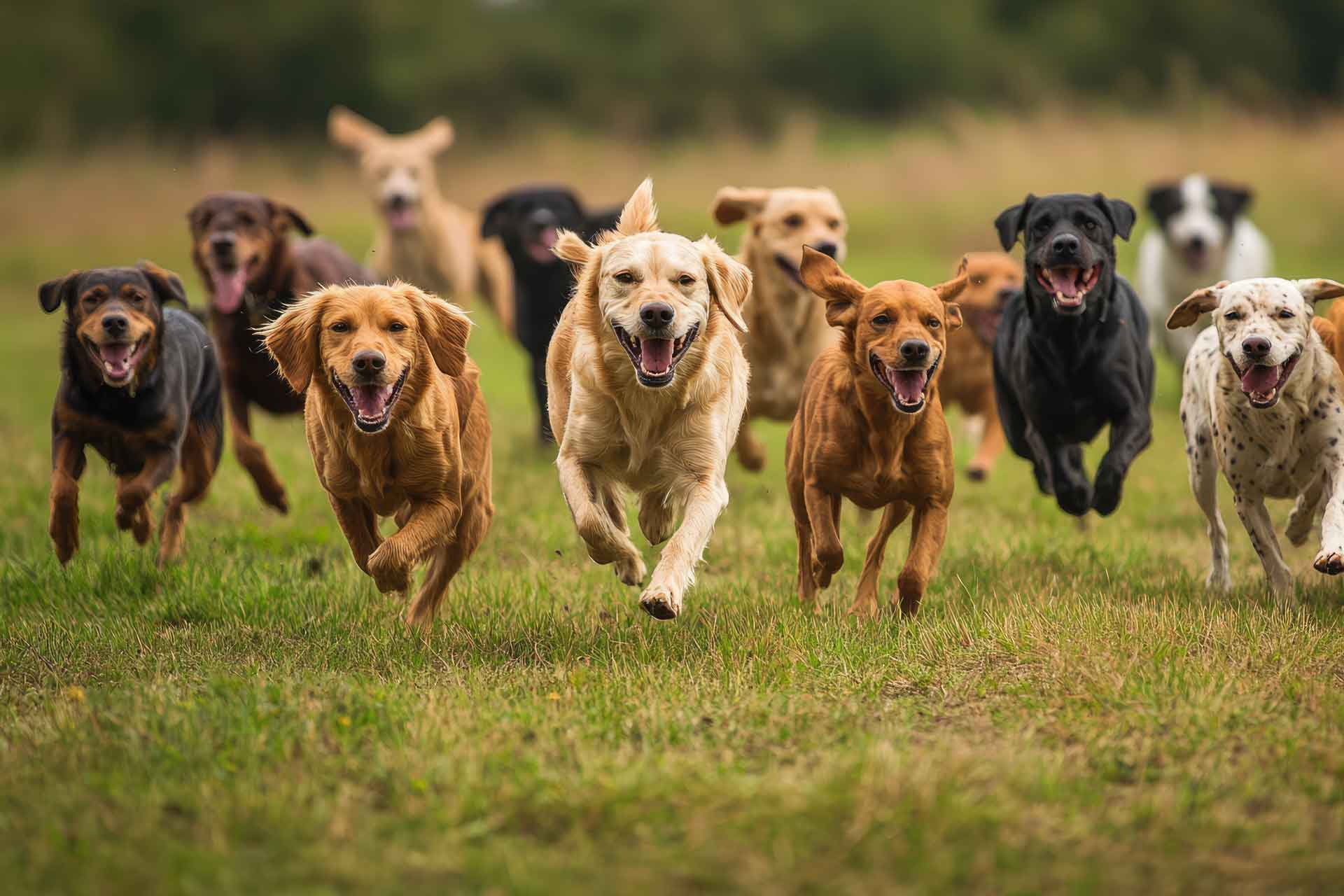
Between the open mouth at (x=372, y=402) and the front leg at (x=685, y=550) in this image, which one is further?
the open mouth at (x=372, y=402)

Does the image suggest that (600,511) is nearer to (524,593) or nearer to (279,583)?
(524,593)

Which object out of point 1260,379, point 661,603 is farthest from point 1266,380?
point 661,603

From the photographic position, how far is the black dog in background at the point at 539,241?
973 centimetres

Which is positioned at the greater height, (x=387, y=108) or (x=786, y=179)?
(x=387, y=108)

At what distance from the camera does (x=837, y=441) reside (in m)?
5.52

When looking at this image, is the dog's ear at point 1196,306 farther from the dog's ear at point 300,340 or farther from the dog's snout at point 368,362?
the dog's ear at point 300,340

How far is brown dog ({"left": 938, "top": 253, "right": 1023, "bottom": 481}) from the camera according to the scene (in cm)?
862

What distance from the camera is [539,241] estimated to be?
971cm

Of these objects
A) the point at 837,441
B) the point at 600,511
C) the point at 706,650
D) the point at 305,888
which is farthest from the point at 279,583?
the point at 305,888

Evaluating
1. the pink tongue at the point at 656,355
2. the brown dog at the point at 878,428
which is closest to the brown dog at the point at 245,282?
the pink tongue at the point at 656,355

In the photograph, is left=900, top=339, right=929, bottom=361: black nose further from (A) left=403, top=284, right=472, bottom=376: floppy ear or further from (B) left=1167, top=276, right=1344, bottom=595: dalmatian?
(A) left=403, top=284, right=472, bottom=376: floppy ear

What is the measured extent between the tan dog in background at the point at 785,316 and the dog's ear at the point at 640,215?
2029mm

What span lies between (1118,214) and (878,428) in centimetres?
156

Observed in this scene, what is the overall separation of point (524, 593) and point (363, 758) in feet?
6.76
